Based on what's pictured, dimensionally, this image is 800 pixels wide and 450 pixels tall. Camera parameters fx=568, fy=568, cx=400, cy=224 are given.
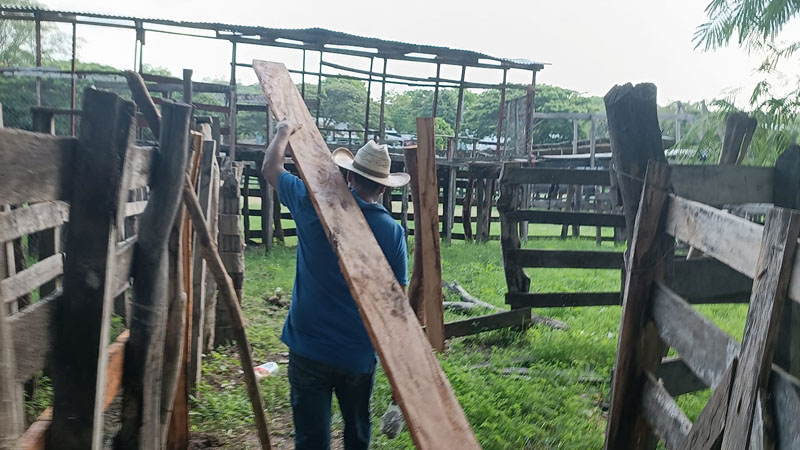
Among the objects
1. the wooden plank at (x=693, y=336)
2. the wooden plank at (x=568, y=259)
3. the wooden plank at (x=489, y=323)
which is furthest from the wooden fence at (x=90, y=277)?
the wooden plank at (x=568, y=259)

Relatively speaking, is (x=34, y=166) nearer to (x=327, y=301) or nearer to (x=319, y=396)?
(x=327, y=301)

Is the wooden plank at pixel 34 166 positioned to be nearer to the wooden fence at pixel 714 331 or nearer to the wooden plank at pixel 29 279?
the wooden plank at pixel 29 279

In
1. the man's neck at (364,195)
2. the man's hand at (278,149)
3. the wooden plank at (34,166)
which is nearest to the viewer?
the wooden plank at (34,166)

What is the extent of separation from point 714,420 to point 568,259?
3.63 meters

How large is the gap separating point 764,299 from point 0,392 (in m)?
2.06

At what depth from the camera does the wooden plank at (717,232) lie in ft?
6.28

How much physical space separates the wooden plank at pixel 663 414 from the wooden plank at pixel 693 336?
0.85ft

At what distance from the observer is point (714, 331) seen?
2.15m

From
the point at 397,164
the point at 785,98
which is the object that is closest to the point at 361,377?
the point at 785,98

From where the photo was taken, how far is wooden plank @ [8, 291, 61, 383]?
1433mm

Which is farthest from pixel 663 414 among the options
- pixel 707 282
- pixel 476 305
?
pixel 476 305

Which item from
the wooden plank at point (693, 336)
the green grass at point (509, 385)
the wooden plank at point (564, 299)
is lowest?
the green grass at point (509, 385)

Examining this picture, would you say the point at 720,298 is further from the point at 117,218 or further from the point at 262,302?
the point at 262,302

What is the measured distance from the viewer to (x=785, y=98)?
15.4 feet
